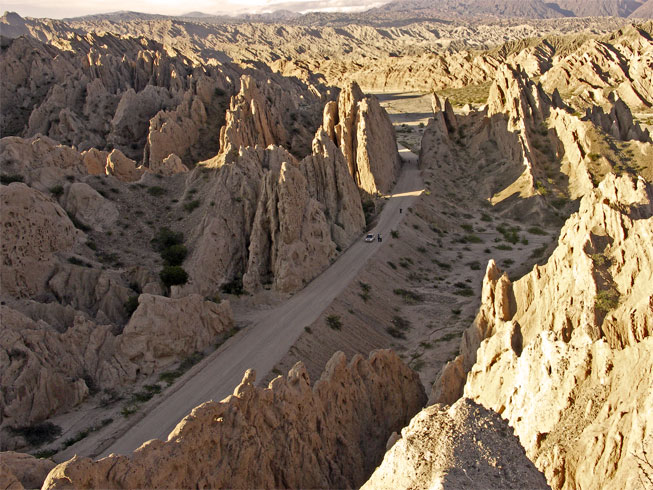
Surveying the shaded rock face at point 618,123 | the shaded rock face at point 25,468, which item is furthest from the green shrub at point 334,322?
the shaded rock face at point 618,123

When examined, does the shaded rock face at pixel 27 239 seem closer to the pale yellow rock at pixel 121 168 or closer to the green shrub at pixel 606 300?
the pale yellow rock at pixel 121 168

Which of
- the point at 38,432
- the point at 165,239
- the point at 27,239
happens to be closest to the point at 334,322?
the point at 165,239

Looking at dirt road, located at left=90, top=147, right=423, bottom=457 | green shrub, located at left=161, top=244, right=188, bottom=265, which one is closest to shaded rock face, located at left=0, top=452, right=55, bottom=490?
dirt road, located at left=90, top=147, right=423, bottom=457

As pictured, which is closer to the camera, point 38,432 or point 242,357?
point 38,432

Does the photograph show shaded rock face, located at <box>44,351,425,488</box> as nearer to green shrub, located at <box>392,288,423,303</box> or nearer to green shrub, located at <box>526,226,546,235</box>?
green shrub, located at <box>392,288,423,303</box>

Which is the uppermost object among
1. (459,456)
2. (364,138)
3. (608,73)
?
(608,73)

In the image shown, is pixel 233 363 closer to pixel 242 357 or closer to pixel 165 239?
pixel 242 357
